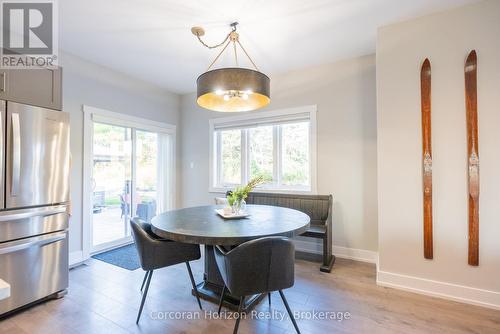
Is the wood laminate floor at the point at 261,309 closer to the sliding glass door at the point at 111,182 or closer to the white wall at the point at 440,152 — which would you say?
the white wall at the point at 440,152

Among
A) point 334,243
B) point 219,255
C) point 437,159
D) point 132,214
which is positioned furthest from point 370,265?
point 132,214

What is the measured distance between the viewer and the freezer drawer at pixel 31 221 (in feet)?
6.51

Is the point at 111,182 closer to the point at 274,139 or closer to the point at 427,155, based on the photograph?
the point at 274,139

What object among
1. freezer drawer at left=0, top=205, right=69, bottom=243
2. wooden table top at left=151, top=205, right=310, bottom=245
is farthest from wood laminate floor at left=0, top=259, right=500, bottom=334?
wooden table top at left=151, top=205, right=310, bottom=245

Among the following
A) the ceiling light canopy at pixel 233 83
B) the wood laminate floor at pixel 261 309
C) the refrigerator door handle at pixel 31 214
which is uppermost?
the ceiling light canopy at pixel 233 83

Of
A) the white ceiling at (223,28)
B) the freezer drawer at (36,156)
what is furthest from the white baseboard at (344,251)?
the freezer drawer at (36,156)

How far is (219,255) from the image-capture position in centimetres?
166

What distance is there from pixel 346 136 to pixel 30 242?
140 inches

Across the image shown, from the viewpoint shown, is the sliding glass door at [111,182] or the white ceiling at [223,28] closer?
the white ceiling at [223,28]

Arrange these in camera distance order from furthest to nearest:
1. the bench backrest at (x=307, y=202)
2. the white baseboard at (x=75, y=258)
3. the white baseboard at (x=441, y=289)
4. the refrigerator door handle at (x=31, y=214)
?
the bench backrest at (x=307, y=202) → the white baseboard at (x=75, y=258) → the white baseboard at (x=441, y=289) → the refrigerator door handle at (x=31, y=214)

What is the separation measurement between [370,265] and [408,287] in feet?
2.12

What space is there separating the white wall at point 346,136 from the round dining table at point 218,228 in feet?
4.33

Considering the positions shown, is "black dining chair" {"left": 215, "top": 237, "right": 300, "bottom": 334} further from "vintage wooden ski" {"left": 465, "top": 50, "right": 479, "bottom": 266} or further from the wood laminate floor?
"vintage wooden ski" {"left": 465, "top": 50, "right": 479, "bottom": 266}

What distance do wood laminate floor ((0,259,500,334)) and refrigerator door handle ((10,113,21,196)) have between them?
1067mm
